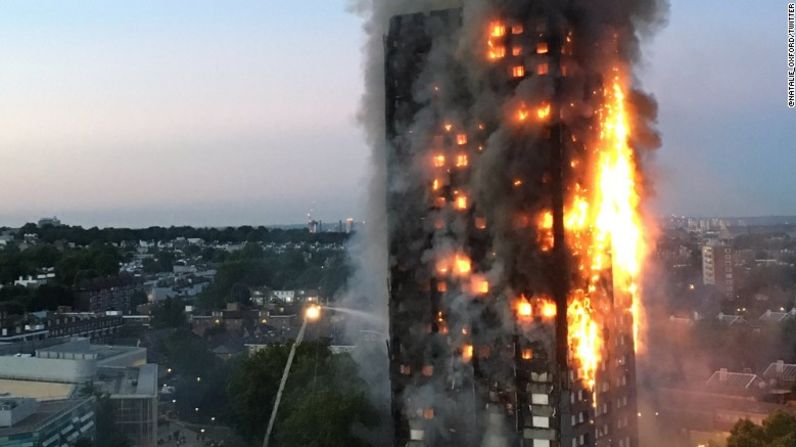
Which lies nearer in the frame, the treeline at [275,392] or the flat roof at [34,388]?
the treeline at [275,392]

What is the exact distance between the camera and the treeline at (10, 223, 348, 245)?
12400 centimetres

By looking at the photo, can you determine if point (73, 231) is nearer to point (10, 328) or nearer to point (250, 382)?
point (10, 328)

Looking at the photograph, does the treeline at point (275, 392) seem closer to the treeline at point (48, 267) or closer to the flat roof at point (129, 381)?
the flat roof at point (129, 381)

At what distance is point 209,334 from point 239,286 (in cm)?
1627

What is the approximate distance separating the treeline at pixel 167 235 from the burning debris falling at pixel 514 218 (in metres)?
96.8

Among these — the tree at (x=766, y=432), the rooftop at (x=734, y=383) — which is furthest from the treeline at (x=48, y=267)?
the tree at (x=766, y=432)

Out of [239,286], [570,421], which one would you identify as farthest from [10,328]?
[570,421]

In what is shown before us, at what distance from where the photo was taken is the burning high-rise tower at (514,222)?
23.1 meters

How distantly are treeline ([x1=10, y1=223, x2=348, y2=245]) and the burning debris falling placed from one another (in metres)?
96.8

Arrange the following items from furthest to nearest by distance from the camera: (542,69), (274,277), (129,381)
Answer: (274,277), (129,381), (542,69)

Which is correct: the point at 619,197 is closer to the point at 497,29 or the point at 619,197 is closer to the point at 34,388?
the point at 497,29

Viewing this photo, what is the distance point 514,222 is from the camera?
23.4 meters

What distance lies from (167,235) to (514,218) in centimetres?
14569

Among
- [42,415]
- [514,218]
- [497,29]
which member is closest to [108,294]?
[42,415]
